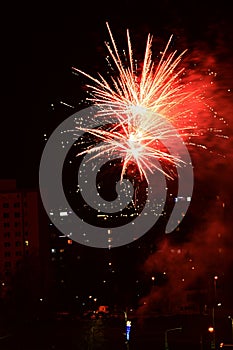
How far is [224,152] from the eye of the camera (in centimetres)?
651

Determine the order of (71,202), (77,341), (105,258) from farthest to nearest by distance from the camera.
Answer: (71,202) → (105,258) → (77,341)

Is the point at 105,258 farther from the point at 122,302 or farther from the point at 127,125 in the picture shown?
the point at 127,125

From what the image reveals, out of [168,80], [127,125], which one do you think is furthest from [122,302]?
[168,80]

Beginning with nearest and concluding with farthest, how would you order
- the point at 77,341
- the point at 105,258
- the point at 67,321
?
the point at 77,341 < the point at 67,321 < the point at 105,258

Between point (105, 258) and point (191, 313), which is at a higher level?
point (105, 258)

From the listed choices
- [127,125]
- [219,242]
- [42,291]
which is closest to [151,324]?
[219,242]

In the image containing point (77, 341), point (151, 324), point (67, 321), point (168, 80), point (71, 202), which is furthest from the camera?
point (71, 202)

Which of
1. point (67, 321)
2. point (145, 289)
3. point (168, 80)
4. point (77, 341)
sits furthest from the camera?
point (145, 289)

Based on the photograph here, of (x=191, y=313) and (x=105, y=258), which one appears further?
(x=105, y=258)

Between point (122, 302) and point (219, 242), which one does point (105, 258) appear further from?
point (219, 242)

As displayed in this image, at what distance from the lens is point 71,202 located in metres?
22.4

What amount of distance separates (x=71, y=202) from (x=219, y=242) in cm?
1107

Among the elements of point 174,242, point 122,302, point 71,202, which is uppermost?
point 71,202

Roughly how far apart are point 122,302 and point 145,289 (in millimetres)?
604
